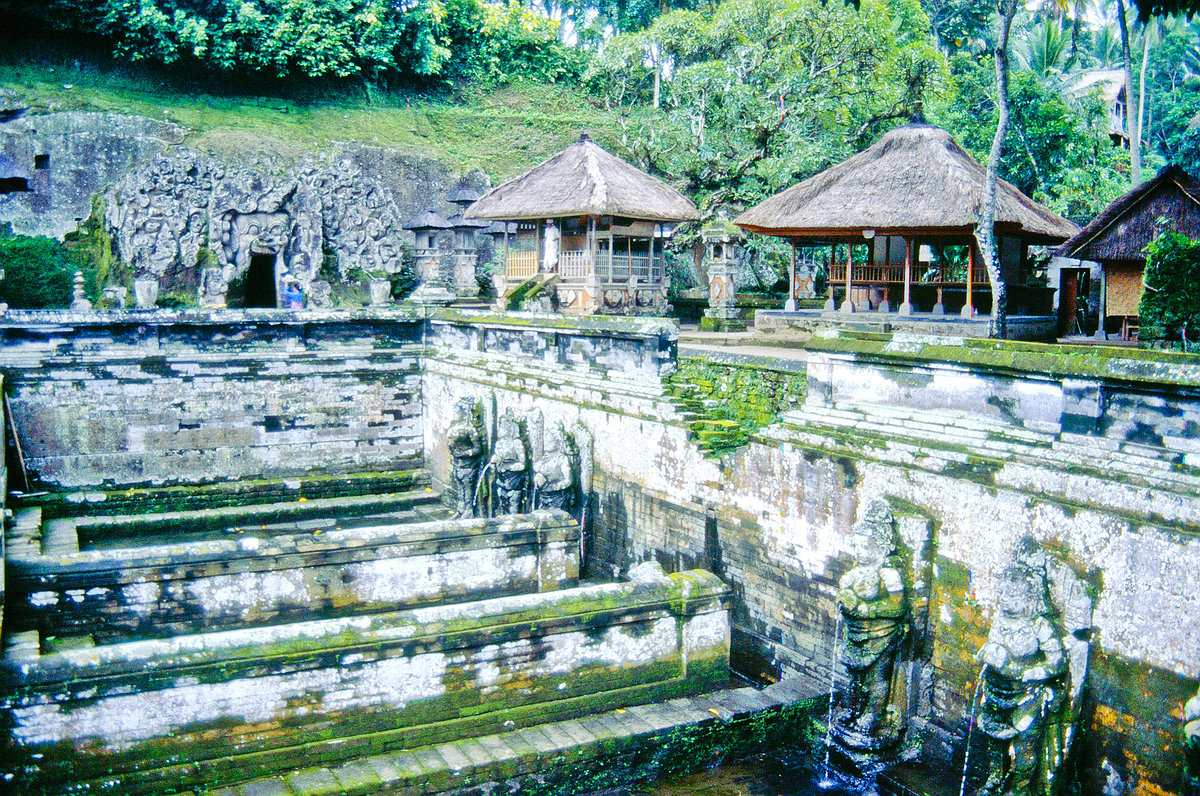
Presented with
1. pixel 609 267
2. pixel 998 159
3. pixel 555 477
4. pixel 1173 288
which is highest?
pixel 998 159

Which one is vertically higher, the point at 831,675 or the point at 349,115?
the point at 349,115

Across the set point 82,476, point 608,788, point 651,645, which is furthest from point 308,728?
point 82,476

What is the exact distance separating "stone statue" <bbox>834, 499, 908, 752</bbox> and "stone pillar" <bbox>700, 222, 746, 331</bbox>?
10166 millimetres

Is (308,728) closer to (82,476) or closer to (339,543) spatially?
(339,543)

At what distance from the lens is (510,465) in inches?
403

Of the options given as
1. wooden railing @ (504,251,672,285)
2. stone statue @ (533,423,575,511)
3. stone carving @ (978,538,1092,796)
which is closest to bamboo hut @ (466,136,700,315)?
wooden railing @ (504,251,672,285)

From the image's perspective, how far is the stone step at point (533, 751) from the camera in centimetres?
586

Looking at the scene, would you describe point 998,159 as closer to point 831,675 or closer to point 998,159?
point 998,159

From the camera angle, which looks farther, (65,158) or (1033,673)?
(65,158)

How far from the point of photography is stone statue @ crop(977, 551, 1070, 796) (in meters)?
5.24

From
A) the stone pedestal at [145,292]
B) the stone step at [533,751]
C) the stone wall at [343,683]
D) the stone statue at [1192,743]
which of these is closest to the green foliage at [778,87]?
the stone pedestal at [145,292]

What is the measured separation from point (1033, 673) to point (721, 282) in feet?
38.8

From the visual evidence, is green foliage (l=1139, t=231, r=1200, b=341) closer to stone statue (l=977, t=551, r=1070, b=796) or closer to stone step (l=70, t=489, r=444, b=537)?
stone statue (l=977, t=551, r=1070, b=796)

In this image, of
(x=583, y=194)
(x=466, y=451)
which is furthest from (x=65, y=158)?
(x=466, y=451)
